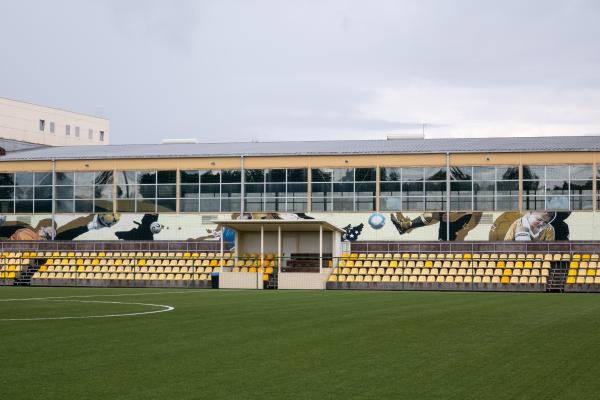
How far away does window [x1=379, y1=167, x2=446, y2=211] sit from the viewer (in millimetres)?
70812

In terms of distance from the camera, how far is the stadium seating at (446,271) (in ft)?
186

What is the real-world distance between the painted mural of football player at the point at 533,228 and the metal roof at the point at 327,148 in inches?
185

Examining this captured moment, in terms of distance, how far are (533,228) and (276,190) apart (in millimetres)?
19197

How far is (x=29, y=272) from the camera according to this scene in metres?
66.1

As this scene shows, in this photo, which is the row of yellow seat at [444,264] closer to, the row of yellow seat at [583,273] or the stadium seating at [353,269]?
the stadium seating at [353,269]

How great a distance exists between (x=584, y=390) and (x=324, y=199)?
59.0 meters

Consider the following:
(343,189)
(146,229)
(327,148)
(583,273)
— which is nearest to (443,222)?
(343,189)

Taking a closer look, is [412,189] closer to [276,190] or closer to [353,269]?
[276,190]

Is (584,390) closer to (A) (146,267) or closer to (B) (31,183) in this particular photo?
(A) (146,267)

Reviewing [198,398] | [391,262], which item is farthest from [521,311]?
[391,262]

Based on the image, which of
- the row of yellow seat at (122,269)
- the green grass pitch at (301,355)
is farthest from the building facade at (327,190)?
the green grass pitch at (301,355)

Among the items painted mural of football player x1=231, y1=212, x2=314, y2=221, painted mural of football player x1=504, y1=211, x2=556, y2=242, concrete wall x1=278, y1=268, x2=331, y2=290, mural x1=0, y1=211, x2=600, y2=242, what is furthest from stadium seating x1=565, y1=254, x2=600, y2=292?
painted mural of football player x1=231, y1=212, x2=314, y2=221

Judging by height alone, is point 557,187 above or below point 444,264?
above

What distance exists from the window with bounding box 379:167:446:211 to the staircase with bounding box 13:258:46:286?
24.8 meters
